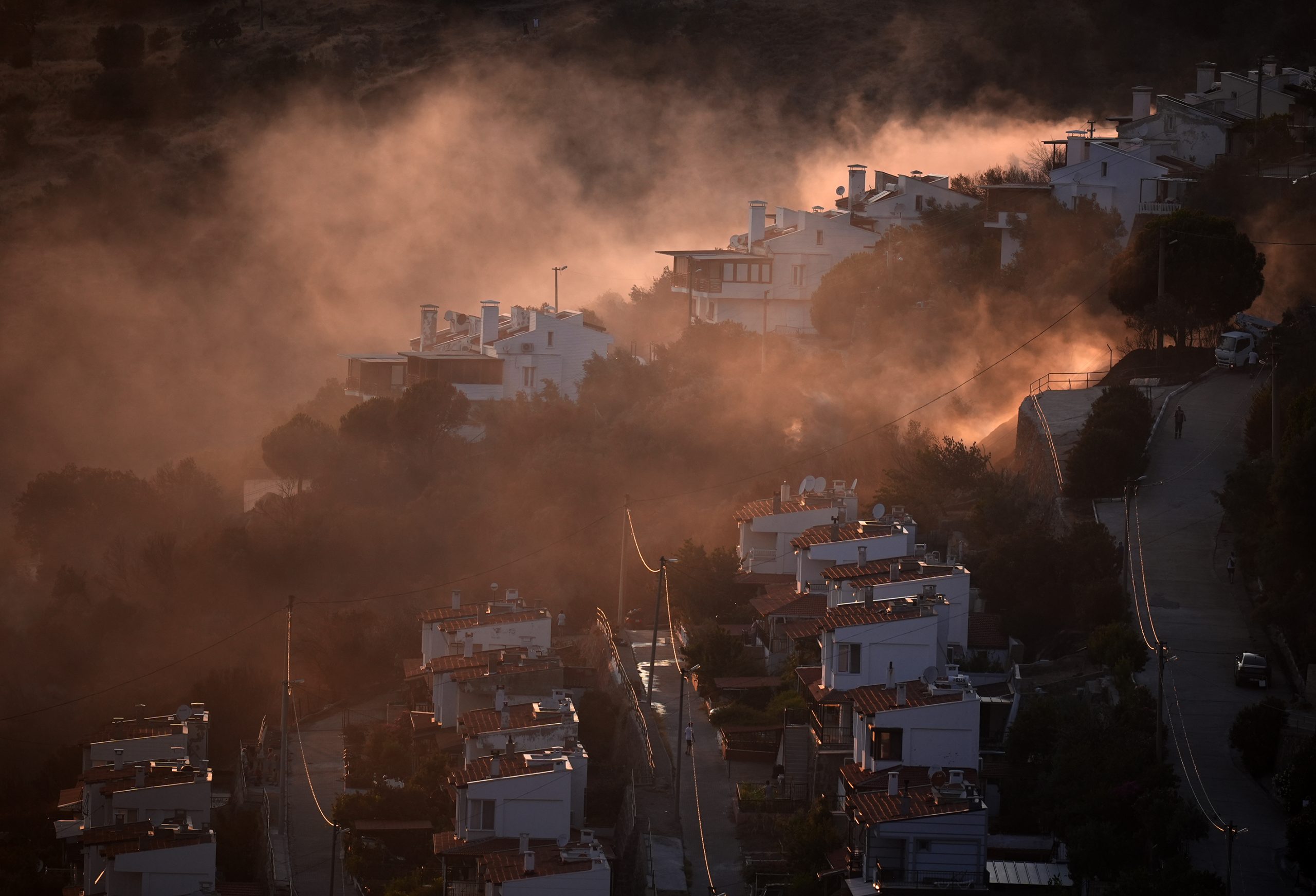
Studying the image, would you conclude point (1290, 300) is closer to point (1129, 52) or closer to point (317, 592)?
point (317, 592)

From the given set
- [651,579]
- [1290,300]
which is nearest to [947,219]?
[1290,300]

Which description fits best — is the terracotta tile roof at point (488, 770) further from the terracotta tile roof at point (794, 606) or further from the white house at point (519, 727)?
the terracotta tile roof at point (794, 606)

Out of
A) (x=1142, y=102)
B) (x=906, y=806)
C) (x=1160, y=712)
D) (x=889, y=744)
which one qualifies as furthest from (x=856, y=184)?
(x=906, y=806)

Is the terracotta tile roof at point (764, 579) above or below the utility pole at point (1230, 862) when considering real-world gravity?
above

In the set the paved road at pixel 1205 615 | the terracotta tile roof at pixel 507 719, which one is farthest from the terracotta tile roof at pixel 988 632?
the terracotta tile roof at pixel 507 719

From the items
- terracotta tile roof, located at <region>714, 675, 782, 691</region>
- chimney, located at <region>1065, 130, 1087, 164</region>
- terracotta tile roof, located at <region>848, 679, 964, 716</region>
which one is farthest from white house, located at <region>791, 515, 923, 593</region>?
chimney, located at <region>1065, 130, 1087, 164</region>

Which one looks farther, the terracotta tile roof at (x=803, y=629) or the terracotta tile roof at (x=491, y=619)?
the terracotta tile roof at (x=491, y=619)

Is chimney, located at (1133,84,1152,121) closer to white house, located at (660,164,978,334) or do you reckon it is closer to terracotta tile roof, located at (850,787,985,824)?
white house, located at (660,164,978,334)
